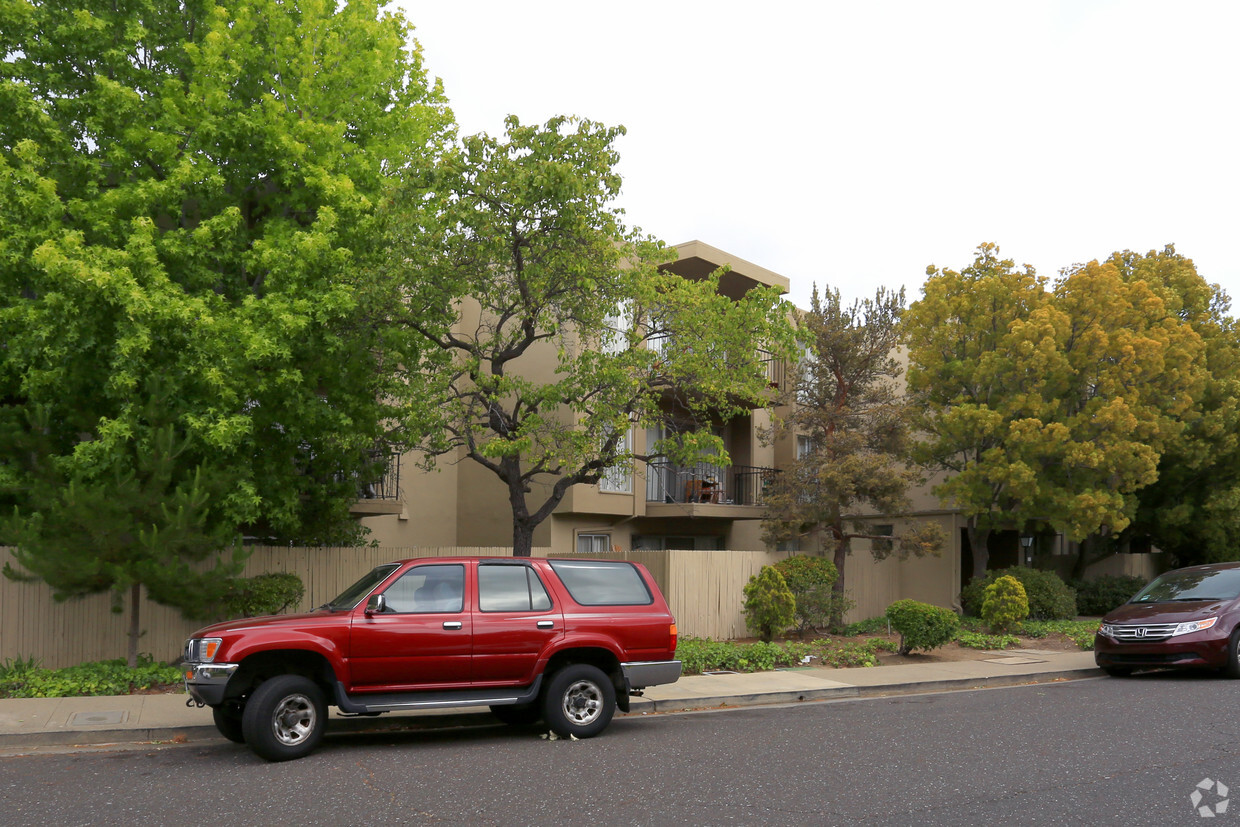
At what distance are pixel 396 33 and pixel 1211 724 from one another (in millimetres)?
15538

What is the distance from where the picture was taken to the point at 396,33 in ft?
56.4

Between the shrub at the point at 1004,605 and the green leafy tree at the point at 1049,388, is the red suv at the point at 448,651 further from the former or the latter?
the green leafy tree at the point at 1049,388

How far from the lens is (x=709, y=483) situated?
2414 centimetres

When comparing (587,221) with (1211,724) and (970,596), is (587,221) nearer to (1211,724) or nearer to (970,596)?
(1211,724)

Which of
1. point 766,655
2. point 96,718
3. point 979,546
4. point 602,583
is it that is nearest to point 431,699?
point 602,583

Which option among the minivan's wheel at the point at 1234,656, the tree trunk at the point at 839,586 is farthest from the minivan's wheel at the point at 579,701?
the tree trunk at the point at 839,586

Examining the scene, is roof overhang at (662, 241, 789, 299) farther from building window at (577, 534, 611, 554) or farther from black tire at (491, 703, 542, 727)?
black tire at (491, 703, 542, 727)

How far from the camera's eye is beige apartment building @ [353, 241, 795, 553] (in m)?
22.0

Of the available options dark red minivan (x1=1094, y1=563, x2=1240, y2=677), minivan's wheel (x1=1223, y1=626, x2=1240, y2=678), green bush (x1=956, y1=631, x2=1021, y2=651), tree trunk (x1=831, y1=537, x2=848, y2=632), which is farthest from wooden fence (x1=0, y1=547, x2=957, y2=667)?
minivan's wheel (x1=1223, y1=626, x2=1240, y2=678)

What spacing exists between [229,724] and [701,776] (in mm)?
4443

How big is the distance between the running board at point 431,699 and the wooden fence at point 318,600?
3222 millimetres

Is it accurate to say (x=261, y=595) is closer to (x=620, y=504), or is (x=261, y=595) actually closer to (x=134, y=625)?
(x=134, y=625)

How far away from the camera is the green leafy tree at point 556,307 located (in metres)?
13.9

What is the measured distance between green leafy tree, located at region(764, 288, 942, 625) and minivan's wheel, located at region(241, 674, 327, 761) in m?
12.8
